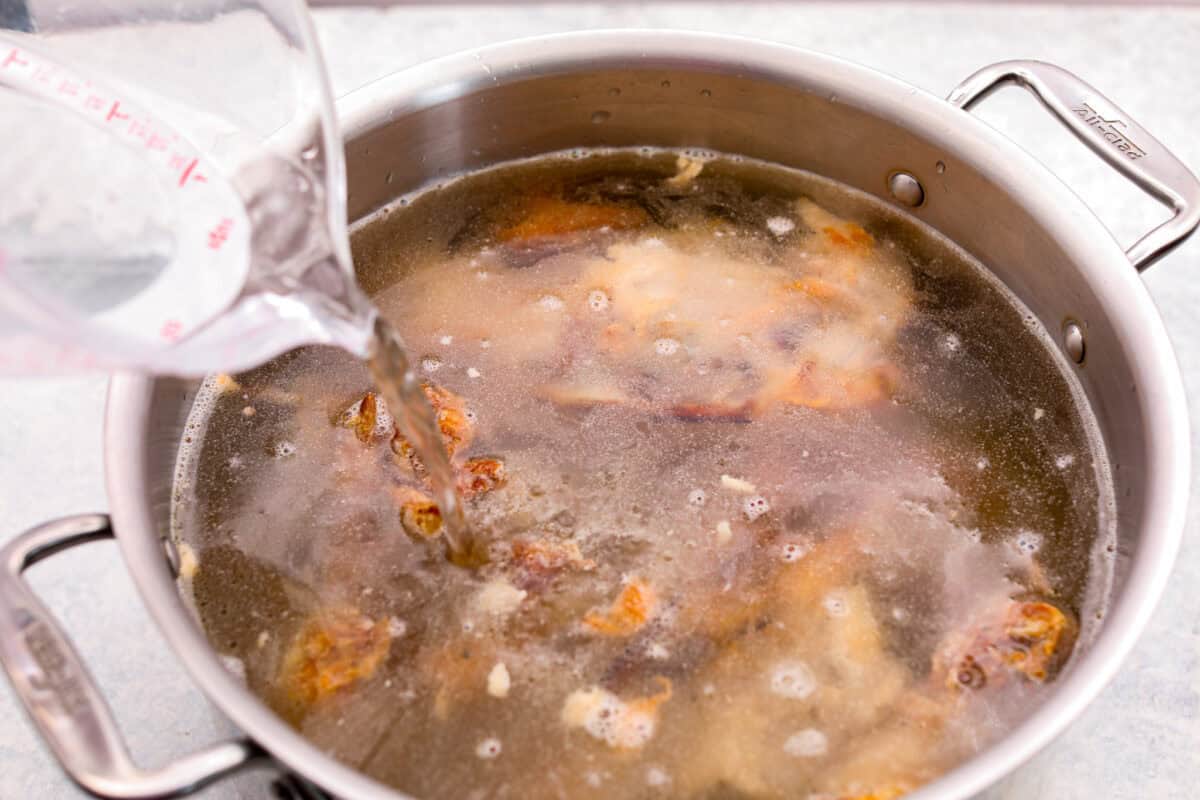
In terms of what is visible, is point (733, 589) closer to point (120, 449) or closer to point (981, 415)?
point (981, 415)

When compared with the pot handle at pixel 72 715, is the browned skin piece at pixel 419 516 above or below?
below

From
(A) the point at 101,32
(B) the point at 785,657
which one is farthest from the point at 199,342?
(B) the point at 785,657

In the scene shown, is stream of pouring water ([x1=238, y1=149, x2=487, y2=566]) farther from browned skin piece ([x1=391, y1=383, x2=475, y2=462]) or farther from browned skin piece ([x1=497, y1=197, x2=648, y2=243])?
browned skin piece ([x1=497, y1=197, x2=648, y2=243])

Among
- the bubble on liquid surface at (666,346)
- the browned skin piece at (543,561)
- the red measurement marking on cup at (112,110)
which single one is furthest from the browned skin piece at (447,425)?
the red measurement marking on cup at (112,110)

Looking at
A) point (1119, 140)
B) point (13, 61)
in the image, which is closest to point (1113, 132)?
point (1119, 140)

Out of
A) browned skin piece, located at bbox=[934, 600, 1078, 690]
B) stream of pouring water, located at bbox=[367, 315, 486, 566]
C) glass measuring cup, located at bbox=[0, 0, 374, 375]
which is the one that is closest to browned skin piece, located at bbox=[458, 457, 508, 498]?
stream of pouring water, located at bbox=[367, 315, 486, 566]

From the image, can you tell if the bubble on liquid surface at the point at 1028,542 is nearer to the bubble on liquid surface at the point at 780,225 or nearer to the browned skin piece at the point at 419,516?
the bubble on liquid surface at the point at 780,225

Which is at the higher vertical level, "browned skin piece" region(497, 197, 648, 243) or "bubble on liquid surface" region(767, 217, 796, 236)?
"bubble on liquid surface" region(767, 217, 796, 236)
